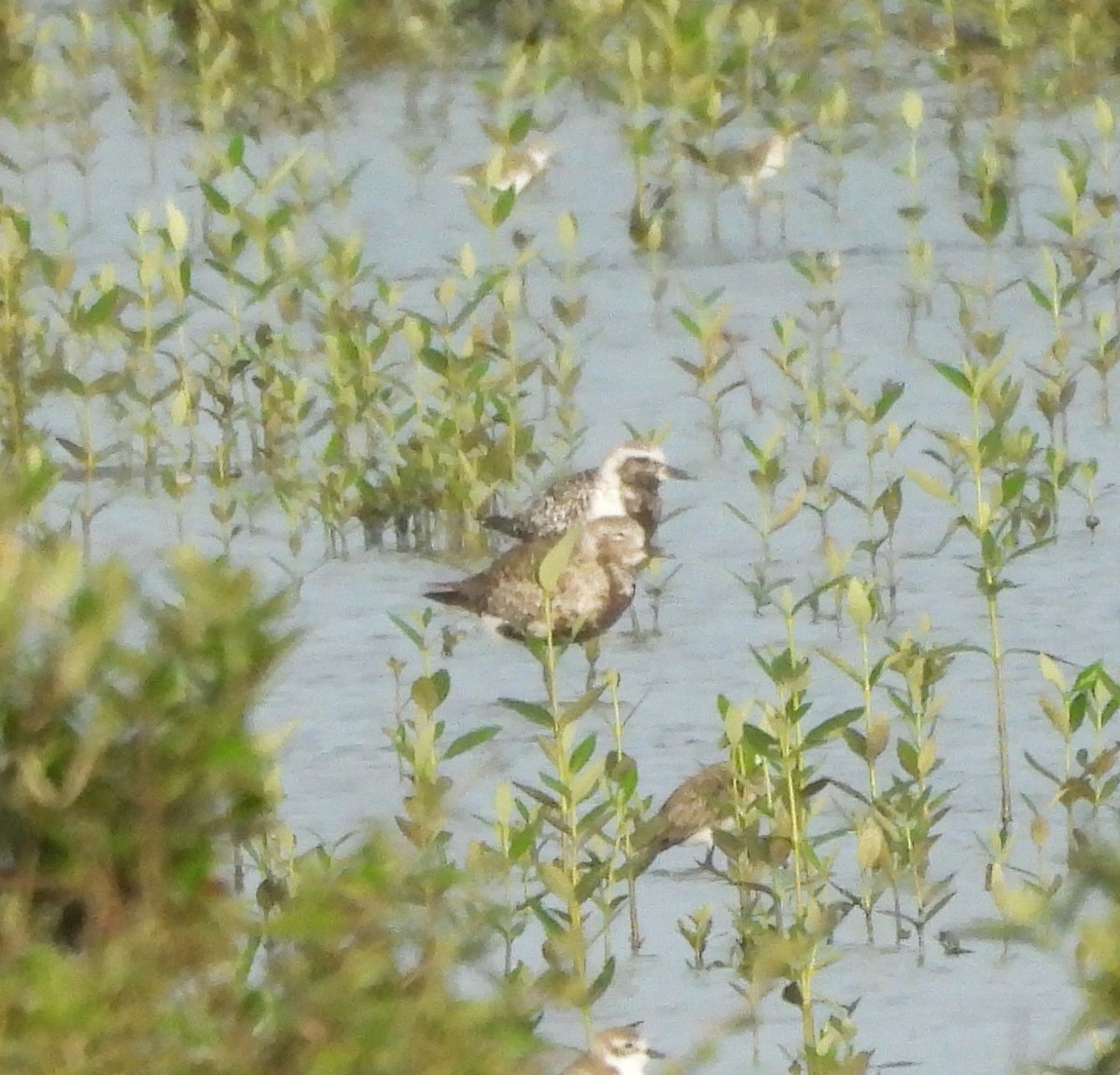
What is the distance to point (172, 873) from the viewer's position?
2.12 meters

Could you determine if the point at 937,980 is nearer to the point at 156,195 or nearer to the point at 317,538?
the point at 317,538

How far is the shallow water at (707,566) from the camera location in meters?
4.02

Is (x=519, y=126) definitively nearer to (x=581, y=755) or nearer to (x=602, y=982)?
(x=581, y=755)

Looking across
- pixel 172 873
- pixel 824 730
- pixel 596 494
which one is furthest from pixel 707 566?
pixel 172 873

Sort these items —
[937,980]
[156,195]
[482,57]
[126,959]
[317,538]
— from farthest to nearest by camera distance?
[482,57], [156,195], [317,538], [937,980], [126,959]

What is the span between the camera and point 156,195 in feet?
31.2

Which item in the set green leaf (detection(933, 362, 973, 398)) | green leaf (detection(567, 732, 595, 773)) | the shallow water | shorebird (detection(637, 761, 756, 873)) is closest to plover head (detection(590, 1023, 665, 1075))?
the shallow water

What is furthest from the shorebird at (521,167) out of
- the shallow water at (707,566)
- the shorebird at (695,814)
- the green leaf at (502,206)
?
the shorebird at (695,814)

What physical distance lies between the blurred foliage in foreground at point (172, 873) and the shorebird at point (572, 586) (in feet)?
11.6

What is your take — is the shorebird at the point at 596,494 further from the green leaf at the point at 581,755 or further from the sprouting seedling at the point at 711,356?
the green leaf at the point at 581,755

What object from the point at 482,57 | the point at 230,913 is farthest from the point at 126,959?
the point at 482,57

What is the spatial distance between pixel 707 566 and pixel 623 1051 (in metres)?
2.87

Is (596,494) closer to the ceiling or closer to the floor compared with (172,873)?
closer to the floor

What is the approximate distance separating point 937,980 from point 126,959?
2219 mm
